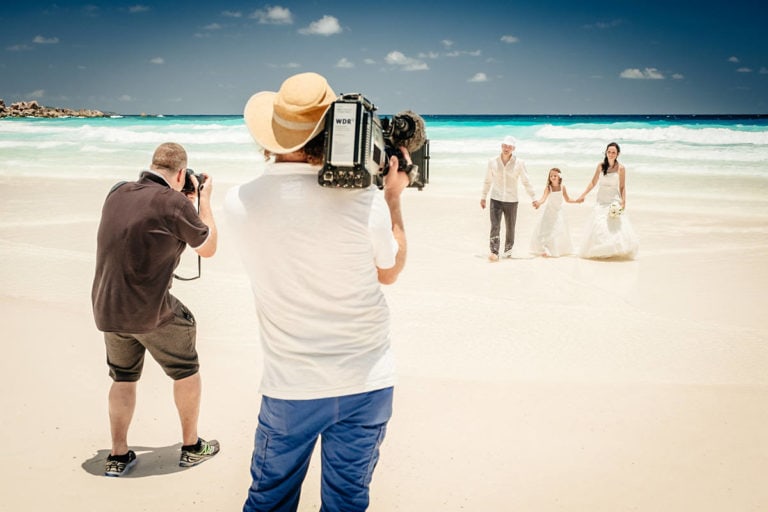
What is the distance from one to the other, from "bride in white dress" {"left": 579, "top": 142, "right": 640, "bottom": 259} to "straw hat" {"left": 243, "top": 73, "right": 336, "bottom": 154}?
23.7 ft

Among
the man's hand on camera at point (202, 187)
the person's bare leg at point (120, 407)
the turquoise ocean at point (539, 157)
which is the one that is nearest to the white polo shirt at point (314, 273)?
the man's hand on camera at point (202, 187)

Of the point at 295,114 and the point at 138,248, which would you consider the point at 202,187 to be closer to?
the point at 138,248

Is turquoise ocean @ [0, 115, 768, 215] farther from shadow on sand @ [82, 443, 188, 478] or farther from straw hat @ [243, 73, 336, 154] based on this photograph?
straw hat @ [243, 73, 336, 154]

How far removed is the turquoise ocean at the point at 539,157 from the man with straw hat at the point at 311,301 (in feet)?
44.0

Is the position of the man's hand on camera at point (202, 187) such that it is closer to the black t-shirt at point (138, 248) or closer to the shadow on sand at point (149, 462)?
the black t-shirt at point (138, 248)

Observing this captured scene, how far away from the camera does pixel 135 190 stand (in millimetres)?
2844

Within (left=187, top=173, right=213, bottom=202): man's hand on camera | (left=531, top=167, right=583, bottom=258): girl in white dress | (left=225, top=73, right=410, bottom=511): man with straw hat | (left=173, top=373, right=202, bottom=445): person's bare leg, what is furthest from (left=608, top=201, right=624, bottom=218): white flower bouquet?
(left=225, top=73, right=410, bottom=511): man with straw hat

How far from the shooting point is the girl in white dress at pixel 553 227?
8898mm

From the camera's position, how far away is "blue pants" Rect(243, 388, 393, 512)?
1913mm

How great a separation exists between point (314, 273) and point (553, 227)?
751 cm

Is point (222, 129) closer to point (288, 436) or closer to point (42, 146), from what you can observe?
point (42, 146)

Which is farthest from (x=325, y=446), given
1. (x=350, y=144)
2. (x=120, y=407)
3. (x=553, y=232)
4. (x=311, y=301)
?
(x=553, y=232)

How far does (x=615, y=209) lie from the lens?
838cm

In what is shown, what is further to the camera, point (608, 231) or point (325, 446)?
point (608, 231)
